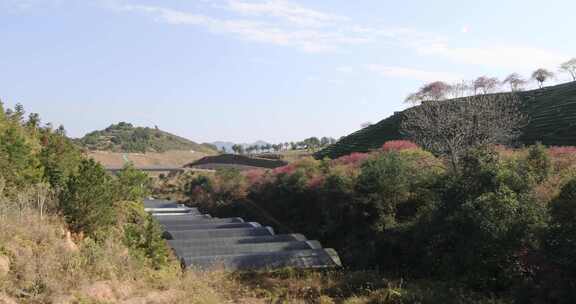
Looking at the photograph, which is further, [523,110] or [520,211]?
[523,110]

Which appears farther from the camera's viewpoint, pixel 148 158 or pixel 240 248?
pixel 148 158

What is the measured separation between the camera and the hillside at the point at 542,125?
2673 centimetres

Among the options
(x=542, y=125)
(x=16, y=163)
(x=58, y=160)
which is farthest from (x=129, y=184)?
(x=542, y=125)

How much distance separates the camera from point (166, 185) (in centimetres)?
3212

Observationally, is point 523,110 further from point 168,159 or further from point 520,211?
point 168,159

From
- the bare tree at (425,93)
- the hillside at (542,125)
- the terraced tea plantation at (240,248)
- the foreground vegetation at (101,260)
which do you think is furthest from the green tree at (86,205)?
the bare tree at (425,93)

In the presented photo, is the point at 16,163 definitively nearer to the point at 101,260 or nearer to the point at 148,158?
the point at 101,260

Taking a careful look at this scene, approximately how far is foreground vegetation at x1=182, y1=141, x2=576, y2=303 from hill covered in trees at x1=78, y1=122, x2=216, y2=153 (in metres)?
52.5

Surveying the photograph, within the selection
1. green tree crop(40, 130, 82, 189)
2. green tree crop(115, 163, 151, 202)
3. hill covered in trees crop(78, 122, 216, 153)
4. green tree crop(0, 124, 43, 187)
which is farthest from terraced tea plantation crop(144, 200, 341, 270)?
hill covered in trees crop(78, 122, 216, 153)

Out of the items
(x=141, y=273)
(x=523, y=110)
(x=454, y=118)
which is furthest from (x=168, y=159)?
(x=141, y=273)

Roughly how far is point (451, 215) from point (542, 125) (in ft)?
79.6

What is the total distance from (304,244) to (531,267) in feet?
23.3

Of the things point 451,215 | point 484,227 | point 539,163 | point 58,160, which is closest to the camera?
point 484,227

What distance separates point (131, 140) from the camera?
264ft
